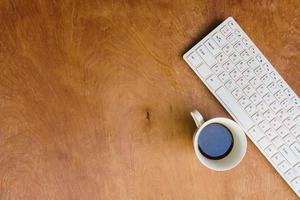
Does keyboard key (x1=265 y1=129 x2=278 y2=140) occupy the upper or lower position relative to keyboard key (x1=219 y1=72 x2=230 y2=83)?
lower

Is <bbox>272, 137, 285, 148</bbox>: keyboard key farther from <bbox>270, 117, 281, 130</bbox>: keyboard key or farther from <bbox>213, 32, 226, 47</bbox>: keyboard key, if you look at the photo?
<bbox>213, 32, 226, 47</bbox>: keyboard key

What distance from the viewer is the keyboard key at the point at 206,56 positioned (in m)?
0.77

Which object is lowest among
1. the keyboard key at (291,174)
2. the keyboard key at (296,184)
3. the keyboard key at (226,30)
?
the keyboard key at (296,184)

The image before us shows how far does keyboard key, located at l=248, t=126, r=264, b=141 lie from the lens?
30.0 inches

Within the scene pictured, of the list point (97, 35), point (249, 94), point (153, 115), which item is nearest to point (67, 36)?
point (97, 35)

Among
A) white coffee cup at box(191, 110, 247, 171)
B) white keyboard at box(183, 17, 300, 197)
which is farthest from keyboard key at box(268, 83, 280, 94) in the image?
white coffee cup at box(191, 110, 247, 171)

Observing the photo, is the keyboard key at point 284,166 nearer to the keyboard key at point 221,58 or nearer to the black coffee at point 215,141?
the black coffee at point 215,141

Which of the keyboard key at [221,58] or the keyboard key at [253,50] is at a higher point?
the keyboard key at [221,58]

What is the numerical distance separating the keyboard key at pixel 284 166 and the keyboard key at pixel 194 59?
0.23 metres

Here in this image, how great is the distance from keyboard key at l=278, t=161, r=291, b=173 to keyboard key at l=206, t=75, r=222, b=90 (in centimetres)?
17

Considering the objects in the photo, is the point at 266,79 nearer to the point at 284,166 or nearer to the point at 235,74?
the point at 235,74

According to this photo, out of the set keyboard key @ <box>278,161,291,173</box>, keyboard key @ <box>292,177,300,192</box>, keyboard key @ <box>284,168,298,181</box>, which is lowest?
keyboard key @ <box>292,177,300,192</box>

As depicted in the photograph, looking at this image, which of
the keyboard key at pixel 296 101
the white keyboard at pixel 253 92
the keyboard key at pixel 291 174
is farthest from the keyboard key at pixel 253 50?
the keyboard key at pixel 291 174

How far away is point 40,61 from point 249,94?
1.21 feet
